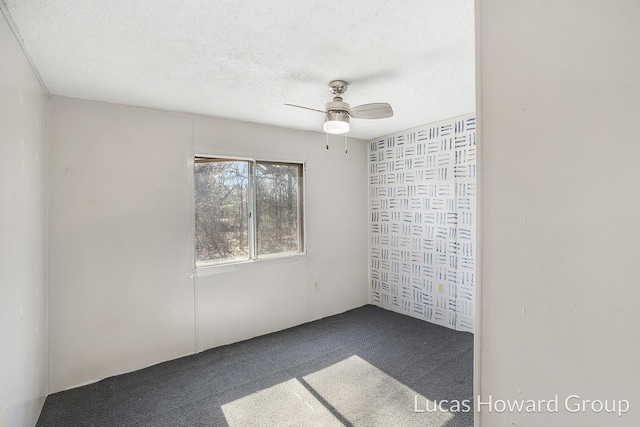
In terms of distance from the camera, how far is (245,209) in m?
3.37

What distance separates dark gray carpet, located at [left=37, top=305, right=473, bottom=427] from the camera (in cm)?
207

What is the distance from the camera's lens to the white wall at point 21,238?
4.72ft

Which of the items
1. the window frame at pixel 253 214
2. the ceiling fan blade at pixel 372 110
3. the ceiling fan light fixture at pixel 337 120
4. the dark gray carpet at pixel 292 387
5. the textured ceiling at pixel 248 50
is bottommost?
the dark gray carpet at pixel 292 387

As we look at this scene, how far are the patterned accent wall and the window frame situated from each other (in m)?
1.12

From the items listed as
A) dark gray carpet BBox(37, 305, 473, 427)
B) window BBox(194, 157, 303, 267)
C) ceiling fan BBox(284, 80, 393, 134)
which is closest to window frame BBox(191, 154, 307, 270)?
window BBox(194, 157, 303, 267)

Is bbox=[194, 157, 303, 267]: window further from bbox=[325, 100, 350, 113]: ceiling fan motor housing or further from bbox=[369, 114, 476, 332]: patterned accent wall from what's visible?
bbox=[325, 100, 350, 113]: ceiling fan motor housing

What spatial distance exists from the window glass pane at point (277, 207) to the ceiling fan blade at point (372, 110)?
1.51m
